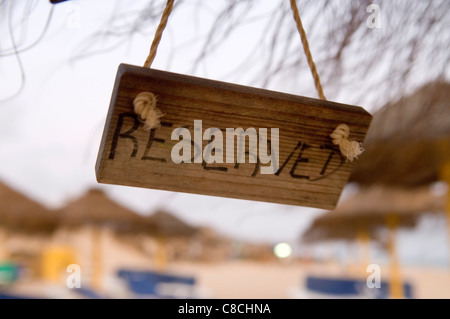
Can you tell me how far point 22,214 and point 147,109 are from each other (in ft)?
28.0

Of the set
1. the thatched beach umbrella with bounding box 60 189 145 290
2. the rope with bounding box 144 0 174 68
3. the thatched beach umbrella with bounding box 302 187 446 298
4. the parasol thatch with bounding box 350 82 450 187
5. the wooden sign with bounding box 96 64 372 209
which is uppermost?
the thatched beach umbrella with bounding box 60 189 145 290

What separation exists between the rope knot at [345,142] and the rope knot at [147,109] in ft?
0.89

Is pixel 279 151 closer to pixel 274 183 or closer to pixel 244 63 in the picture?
pixel 274 183

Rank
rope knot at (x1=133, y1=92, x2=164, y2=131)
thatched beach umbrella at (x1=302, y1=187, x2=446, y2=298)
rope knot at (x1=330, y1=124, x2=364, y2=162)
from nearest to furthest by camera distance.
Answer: rope knot at (x1=133, y1=92, x2=164, y2=131)
rope knot at (x1=330, y1=124, x2=364, y2=162)
thatched beach umbrella at (x1=302, y1=187, x2=446, y2=298)

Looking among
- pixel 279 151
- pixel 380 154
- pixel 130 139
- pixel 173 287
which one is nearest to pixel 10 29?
pixel 130 139

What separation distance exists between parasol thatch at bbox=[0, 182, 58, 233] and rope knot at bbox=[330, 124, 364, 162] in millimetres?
8312

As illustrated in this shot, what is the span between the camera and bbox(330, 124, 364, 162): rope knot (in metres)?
0.64

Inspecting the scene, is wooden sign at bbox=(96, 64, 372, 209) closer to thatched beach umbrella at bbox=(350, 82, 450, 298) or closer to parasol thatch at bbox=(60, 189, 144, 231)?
thatched beach umbrella at bbox=(350, 82, 450, 298)

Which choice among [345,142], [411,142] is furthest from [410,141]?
[345,142]

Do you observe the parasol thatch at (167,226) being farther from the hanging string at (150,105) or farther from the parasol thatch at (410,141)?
the hanging string at (150,105)

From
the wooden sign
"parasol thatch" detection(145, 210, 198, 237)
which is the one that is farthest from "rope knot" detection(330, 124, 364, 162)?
"parasol thatch" detection(145, 210, 198, 237)

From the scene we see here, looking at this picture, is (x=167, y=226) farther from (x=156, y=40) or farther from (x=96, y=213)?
(x=156, y=40)

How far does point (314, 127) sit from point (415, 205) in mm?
6042

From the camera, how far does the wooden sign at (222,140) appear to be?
556mm
